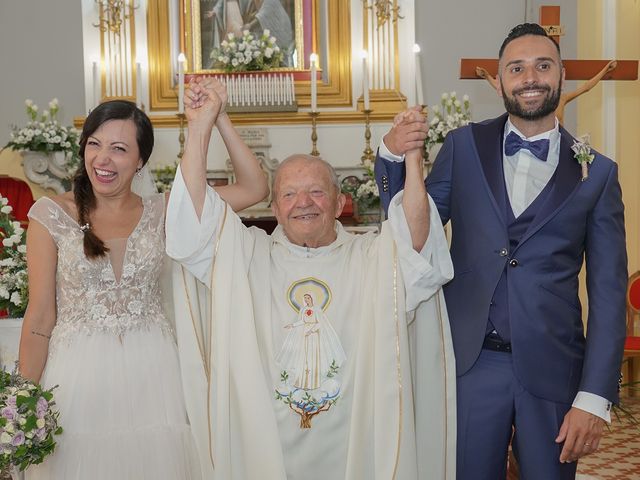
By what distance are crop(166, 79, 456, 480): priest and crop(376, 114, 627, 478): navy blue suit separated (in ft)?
0.46

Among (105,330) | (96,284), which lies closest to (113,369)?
(105,330)

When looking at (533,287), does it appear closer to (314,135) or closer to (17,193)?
(314,135)

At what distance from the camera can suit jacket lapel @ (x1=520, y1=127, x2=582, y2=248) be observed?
8.96 feet

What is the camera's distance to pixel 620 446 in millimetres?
5848

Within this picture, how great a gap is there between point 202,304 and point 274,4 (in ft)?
19.7

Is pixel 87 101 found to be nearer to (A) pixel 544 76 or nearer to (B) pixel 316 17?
(B) pixel 316 17

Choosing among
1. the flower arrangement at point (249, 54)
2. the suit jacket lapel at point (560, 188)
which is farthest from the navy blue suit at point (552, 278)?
the flower arrangement at point (249, 54)

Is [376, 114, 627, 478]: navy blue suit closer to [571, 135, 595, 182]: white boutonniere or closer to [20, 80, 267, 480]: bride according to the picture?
[571, 135, 595, 182]: white boutonniere

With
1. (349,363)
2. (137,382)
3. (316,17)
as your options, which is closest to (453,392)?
(349,363)

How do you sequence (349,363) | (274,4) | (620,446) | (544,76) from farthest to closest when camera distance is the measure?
(274,4)
(620,446)
(349,363)
(544,76)

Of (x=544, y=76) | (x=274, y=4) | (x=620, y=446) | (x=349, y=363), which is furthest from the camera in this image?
(x=274, y=4)

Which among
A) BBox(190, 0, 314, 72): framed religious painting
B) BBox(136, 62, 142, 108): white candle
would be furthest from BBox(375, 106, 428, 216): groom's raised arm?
BBox(190, 0, 314, 72): framed religious painting

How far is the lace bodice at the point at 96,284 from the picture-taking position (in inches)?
115

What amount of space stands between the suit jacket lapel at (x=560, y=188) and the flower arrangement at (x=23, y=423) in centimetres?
153
